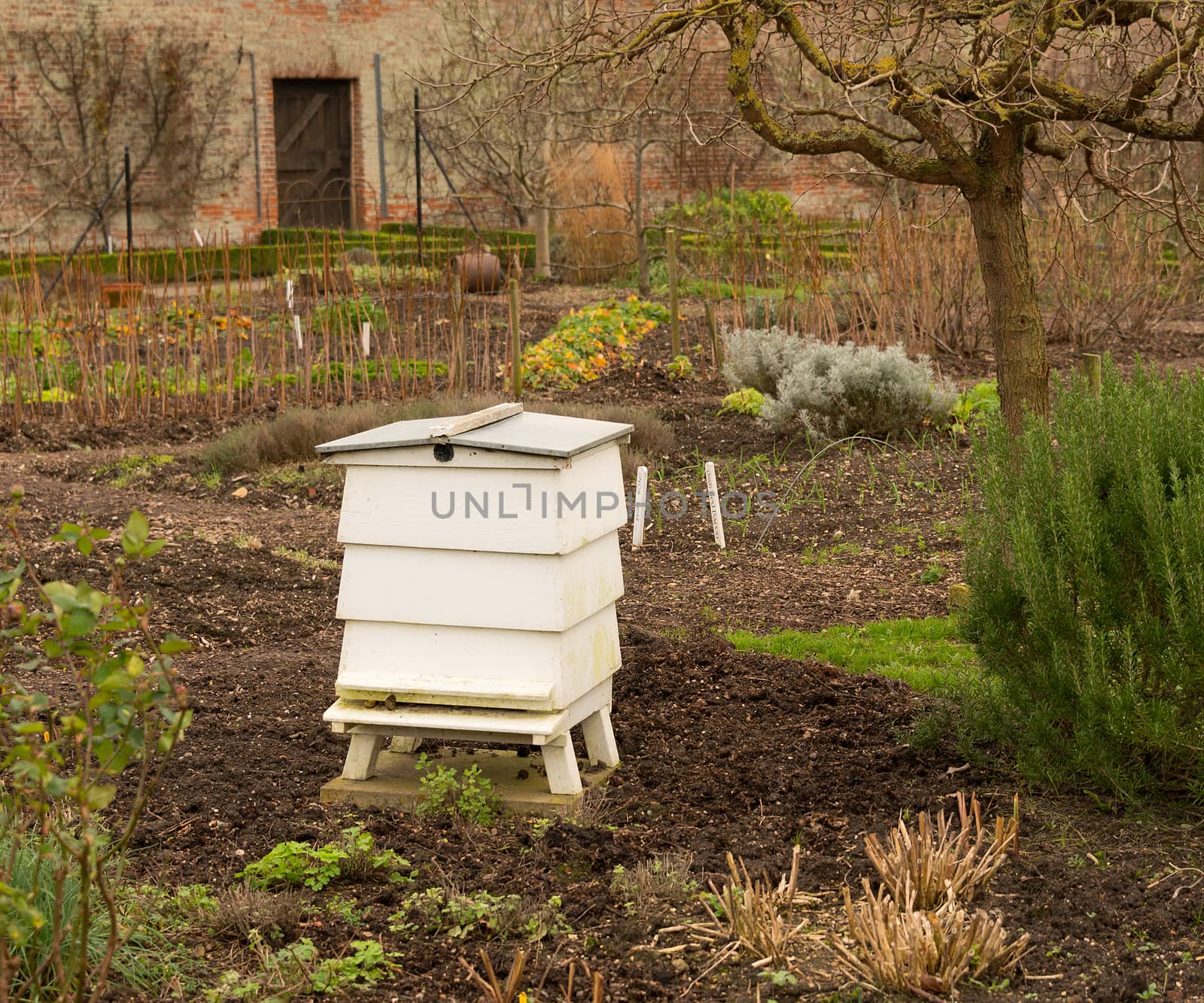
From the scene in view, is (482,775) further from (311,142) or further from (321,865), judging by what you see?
(311,142)

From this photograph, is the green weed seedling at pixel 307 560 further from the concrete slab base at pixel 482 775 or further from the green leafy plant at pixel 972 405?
the green leafy plant at pixel 972 405

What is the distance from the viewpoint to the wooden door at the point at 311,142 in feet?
70.6

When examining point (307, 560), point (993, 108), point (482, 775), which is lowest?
point (482, 775)

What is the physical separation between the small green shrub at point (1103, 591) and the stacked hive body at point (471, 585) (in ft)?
3.59

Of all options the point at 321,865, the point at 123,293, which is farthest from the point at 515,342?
the point at 321,865

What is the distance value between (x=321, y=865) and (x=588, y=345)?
819cm

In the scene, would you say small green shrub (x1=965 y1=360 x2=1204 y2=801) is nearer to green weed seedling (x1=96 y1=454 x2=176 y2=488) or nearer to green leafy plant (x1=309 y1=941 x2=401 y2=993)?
green leafy plant (x1=309 y1=941 x2=401 y2=993)

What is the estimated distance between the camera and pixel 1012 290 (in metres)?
4.74

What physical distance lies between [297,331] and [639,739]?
24.0 ft

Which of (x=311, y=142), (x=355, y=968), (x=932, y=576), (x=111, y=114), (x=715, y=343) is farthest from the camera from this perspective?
(x=311, y=142)

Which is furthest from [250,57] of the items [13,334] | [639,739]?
[639,739]

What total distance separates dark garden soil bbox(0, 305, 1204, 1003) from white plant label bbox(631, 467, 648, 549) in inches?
3.4

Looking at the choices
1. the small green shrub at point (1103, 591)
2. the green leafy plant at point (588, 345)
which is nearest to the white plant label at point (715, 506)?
the small green shrub at point (1103, 591)

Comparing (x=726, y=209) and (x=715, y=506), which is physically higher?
(x=726, y=209)
